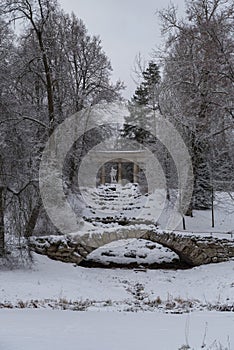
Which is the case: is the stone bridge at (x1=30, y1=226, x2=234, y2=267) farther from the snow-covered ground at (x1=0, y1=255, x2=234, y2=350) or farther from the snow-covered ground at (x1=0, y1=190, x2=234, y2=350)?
the snow-covered ground at (x1=0, y1=255, x2=234, y2=350)

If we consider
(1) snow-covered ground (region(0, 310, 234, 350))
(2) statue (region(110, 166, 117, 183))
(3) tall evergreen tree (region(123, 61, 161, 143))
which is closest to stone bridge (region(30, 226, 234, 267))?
(1) snow-covered ground (region(0, 310, 234, 350))

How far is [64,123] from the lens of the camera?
44.5ft

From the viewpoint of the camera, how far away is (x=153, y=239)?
12.0 metres

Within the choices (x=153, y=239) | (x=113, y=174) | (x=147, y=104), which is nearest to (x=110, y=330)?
(x=153, y=239)


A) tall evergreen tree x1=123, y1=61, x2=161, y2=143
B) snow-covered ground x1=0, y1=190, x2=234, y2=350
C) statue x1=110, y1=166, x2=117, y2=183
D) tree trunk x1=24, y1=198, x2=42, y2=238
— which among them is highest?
tall evergreen tree x1=123, y1=61, x2=161, y2=143

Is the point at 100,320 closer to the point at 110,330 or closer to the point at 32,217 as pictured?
the point at 110,330

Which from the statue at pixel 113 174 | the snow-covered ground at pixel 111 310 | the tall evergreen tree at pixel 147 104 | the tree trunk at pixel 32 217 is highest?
the tall evergreen tree at pixel 147 104

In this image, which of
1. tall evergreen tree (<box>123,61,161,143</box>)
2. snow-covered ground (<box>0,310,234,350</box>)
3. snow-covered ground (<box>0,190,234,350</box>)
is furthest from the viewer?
tall evergreen tree (<box>123,61,161,143</box>)

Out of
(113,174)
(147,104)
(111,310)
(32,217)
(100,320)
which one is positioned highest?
(147,104)

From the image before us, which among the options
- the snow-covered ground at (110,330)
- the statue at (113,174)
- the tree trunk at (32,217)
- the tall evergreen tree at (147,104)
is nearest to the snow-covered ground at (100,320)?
the snow-covered ground at (110,330)

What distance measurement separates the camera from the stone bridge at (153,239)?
1087 centimetres

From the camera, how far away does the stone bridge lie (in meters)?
10.9

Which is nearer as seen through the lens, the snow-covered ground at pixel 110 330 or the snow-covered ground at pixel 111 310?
the snow-covered ground at pixel 110 330

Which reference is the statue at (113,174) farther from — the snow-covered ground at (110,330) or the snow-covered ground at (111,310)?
the snow-covered ground at (110,330)
